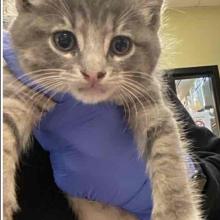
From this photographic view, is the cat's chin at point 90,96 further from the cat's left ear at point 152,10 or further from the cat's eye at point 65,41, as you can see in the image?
the cat's left ear at point 152,10

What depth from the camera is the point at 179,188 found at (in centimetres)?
94

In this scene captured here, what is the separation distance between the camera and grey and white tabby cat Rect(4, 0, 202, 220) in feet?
2.78

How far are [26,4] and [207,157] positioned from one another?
2.77 ft

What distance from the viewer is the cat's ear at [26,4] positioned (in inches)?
36.0

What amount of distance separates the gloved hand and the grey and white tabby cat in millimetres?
33

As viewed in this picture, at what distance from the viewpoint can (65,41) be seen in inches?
33.8

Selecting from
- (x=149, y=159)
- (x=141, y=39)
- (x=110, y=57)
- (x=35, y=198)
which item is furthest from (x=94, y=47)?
(x=35, y=198)

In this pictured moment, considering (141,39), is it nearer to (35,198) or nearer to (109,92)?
(109,92)

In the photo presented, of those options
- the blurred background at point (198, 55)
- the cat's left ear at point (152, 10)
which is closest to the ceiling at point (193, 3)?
the blurred background at point (198, 55)

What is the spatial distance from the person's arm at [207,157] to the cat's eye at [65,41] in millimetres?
507

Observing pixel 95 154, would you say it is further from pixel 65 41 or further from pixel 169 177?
pixel 65 41

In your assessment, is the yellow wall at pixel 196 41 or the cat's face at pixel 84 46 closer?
the cat's face at pixel 84 46

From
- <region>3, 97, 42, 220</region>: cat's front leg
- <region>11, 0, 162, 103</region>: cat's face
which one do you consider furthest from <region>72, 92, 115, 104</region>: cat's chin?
<region>3, 97, 42, 220</region>: cat's front leg

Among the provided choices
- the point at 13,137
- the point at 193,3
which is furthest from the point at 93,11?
the point at 193,3
